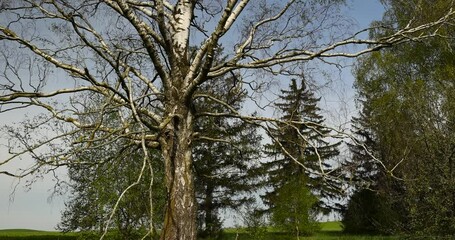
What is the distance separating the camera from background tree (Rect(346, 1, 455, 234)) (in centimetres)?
1363

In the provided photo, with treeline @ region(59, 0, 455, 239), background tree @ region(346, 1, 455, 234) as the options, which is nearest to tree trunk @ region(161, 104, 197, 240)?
treeline @ region(59, 0, 455, 239)

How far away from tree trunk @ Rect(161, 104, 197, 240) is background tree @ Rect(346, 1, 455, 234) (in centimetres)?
543

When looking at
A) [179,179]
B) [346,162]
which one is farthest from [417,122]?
[179,179]

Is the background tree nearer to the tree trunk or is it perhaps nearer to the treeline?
the treeline

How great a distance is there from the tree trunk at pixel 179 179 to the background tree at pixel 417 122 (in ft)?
17.8

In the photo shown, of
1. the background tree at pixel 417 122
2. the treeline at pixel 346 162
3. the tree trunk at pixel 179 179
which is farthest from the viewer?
the background tree at pixel 417 122

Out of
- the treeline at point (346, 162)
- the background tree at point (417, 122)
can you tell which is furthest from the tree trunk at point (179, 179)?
the background tree at point (417, 122)

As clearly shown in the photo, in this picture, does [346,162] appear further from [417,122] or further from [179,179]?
[179,179]

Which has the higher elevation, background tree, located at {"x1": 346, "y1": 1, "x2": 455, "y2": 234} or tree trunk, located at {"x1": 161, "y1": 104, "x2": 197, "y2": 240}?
background tree, located at {"x1": 346, "y1": 1, "x2": 455, "y2": 234}

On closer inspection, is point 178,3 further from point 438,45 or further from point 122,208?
point 438,45

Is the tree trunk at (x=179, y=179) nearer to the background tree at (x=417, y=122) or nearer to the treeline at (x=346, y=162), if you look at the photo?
the treeline at (x=346, y=162)

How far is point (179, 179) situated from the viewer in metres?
5.46

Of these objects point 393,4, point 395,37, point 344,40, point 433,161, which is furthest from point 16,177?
point 393,4

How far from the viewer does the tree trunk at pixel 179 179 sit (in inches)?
211
